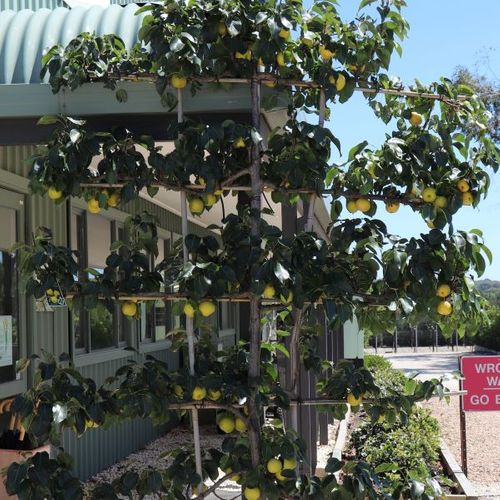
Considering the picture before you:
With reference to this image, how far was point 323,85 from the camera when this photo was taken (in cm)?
346

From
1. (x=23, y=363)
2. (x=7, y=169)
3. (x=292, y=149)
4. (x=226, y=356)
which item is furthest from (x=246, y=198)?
(x=7, y=169)

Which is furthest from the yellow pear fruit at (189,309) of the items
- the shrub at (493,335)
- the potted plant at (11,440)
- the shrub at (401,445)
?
the shrub at (493,335)

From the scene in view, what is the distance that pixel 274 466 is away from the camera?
323cm

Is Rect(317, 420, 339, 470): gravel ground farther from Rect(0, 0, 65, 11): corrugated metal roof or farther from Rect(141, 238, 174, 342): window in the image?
Rect(0, 0, 65, 11): corrugated metal roof

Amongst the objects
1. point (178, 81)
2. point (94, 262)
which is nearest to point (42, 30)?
point (178, 81)

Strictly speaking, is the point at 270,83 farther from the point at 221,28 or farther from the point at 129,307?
the point at 129,307

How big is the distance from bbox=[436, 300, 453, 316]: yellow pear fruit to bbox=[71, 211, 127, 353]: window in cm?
377

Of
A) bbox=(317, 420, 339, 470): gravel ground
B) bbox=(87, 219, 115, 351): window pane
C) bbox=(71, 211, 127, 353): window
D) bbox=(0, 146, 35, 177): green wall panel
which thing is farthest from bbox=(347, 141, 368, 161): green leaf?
bbox=(317, 420, 339, 470): gravel ground

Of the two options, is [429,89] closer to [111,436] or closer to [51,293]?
[51,293]

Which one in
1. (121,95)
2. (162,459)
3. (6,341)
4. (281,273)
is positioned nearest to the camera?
(281,273)

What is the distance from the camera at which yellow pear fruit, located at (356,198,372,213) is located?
3.49 meters

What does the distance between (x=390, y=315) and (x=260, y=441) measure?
781 mm

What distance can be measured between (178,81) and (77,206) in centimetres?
367

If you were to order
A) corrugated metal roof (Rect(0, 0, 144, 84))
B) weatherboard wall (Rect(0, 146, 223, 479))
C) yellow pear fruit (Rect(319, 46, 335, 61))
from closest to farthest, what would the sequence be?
yellow pear fruit (Rect(319, 46, 335, 61))
corrugated metal roof (Rect(0, 0, 144, 84))
weatherboard wall (Rect(0, 146, 223, 479))
